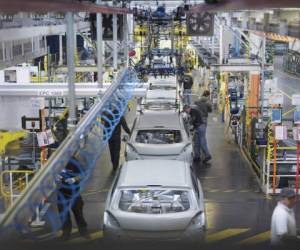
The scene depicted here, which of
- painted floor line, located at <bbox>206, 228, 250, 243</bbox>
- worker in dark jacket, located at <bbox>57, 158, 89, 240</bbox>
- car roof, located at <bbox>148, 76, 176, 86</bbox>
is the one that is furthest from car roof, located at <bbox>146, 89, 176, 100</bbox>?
worker in dark jacket, located at <bbox>57, 158, 89, 240</bbox>

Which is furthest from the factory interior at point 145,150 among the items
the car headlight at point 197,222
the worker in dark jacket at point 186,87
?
the worker in dark jacket at point 186,87

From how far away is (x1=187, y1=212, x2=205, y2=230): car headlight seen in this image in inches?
251

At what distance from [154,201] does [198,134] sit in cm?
562

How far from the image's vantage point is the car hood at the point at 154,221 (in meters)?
6.30

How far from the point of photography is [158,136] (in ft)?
34.1

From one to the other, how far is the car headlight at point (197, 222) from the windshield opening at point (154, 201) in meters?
0.18

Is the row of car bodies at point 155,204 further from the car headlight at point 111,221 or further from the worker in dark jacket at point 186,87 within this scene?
the worker in dark jacket at point 186,87

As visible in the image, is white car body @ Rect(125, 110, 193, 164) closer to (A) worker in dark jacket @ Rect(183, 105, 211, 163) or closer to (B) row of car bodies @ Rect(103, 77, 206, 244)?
(A) worker in dark jacket @ Rect(183, 105, 211, 163)

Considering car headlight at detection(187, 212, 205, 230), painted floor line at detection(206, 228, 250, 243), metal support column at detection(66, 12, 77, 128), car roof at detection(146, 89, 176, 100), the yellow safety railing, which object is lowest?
painted floor line at detection(206, 228, 250, 243)

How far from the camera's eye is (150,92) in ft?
46.2

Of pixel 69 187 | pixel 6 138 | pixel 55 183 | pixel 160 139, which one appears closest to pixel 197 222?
pixel 69 187

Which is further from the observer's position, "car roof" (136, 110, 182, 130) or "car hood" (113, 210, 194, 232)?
"car roof" (136, 110, 182, 130)

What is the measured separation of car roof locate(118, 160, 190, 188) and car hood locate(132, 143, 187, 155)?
65.3 inches

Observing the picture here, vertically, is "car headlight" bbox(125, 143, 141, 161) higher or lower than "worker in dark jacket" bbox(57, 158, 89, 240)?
lower
